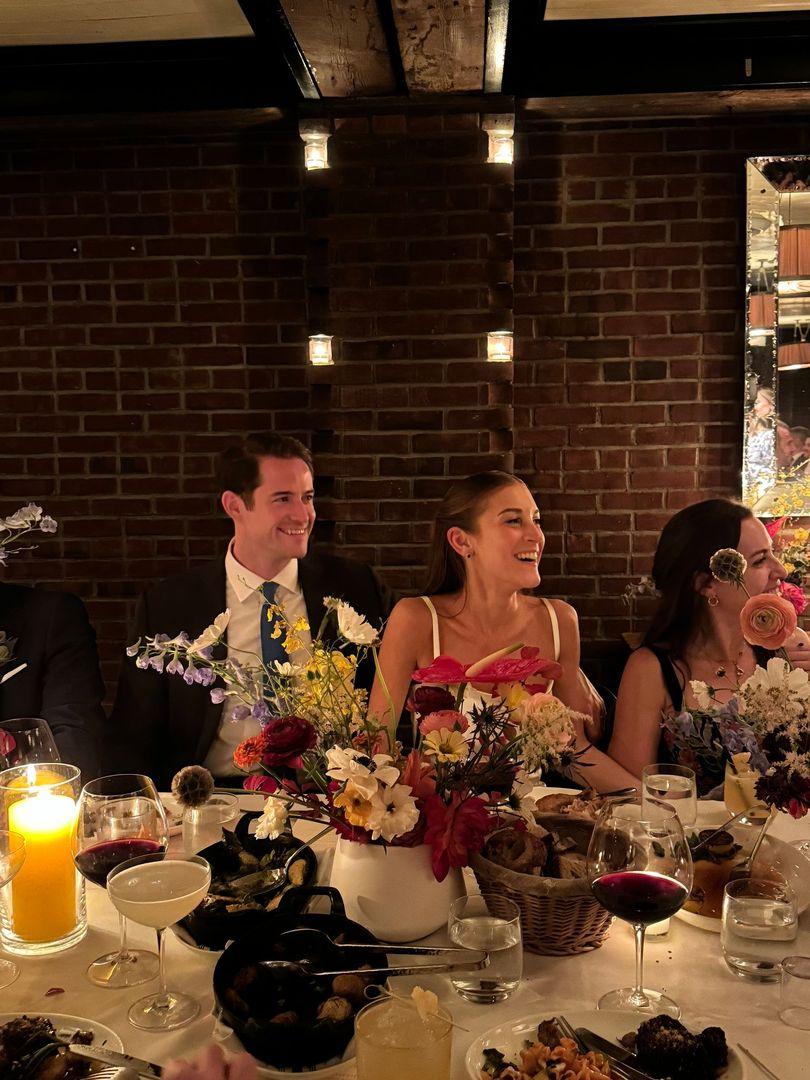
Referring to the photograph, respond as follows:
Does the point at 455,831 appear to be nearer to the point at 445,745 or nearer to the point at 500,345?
the point at 445,745

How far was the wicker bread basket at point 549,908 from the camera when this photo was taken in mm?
1177

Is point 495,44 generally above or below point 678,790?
above

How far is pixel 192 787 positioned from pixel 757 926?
2.80 feet

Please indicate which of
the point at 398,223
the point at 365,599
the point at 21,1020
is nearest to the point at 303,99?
the point at 398,223

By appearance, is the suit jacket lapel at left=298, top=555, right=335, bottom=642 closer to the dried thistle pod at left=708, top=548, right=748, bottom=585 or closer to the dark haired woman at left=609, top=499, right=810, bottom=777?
the dark haired woman at left=609, top=499, right=810, bottom=777

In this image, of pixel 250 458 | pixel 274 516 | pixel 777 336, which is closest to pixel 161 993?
pixel 274 516

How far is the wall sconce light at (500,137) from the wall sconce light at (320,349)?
0.78 metres

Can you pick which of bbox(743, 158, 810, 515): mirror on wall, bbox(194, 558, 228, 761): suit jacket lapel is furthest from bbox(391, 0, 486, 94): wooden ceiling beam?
bbox(194, 558, 228, 761): suit jacket lapel

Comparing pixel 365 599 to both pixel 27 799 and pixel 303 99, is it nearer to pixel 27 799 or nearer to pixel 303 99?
pixel 27 799

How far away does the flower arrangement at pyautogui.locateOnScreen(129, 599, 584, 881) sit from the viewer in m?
1.16

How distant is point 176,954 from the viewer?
4.15 feet

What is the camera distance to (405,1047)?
2.94ft

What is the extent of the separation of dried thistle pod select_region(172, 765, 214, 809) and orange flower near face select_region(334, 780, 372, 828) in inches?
17.6

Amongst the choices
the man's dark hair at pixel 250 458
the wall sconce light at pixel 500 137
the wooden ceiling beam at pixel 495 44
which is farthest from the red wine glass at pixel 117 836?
the wall sconce light at pixel 500 137
